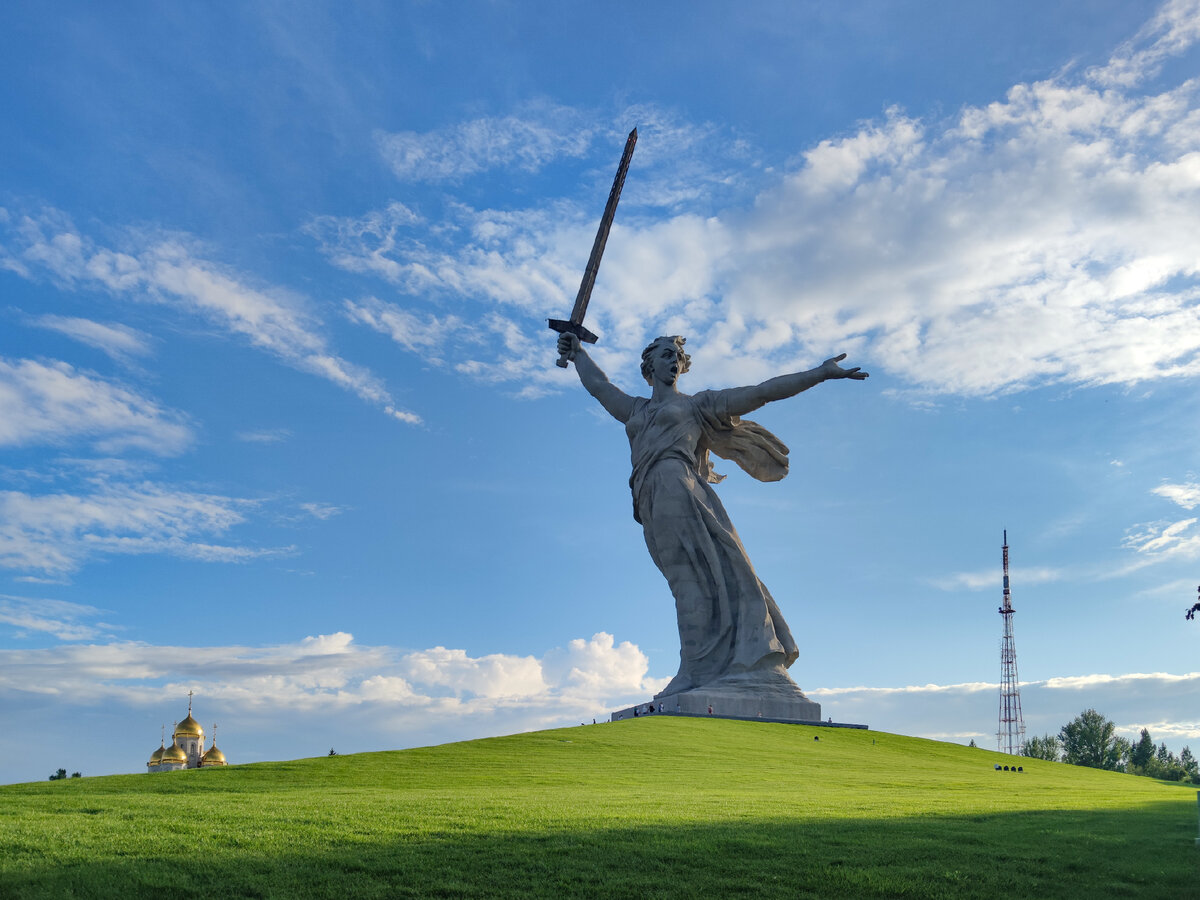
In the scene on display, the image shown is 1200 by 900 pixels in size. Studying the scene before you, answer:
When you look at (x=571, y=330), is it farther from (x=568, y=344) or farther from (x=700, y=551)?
(x=700, y=551)

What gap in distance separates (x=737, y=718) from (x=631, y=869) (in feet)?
57.8

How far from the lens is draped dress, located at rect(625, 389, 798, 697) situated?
2730 centimetres

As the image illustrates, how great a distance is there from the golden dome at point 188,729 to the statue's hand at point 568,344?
1184 inches

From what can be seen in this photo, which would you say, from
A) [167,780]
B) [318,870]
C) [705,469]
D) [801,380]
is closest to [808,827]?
[318,870]

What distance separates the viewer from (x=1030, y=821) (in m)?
11.4

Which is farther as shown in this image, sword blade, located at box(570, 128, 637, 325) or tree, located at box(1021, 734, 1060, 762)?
tree, located at box(1021, 734, 1060, 762)

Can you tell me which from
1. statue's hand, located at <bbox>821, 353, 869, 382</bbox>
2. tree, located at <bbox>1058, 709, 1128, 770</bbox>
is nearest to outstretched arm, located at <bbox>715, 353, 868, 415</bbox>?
statue's hand, located at <bbox>821, 353, 869, 382</bbox>

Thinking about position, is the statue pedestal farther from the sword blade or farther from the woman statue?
the sword blade

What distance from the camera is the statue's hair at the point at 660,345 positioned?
29.5 metres

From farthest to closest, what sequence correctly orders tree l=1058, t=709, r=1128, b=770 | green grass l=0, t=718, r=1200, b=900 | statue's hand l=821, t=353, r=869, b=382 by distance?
1. tree l=1058, t=709, r=1128, b=770
2. statue's hand l=821, t=353, r=869, b=382
3. green grass l=0, t=718, r=1200, b=900

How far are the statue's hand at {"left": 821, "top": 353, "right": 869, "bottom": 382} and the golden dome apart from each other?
37.0 metres

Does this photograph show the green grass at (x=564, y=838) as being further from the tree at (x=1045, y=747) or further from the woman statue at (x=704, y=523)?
the tree at (x=1045, y=747)

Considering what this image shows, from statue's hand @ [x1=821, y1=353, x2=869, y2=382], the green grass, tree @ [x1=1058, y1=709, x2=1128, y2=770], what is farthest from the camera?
tree @ [x1=1058, y1=709, x2=1128, y2=770]

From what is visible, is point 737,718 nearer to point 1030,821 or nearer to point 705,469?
point 705,469
